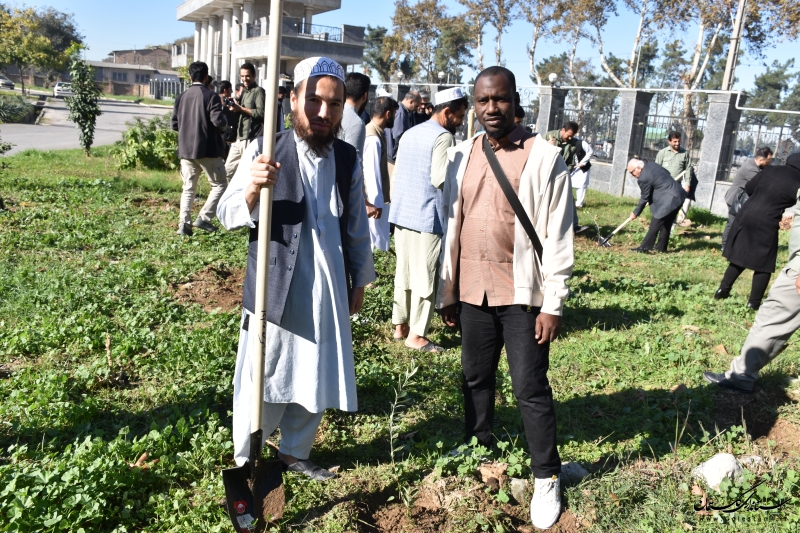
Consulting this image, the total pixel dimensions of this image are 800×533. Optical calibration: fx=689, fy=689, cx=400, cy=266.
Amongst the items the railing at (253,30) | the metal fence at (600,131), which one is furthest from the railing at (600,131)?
the railing at (253,30)

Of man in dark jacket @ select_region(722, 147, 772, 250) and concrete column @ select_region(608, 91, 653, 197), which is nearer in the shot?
man in dark jacket @ select_region(722, 147, 772, 250)

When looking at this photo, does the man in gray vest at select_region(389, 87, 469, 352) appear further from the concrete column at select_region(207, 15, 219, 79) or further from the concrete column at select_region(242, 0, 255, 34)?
the concrete column at select_region(207, 15, 219, 79)

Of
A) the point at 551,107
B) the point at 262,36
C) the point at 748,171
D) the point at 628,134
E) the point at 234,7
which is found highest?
the point at 234,7

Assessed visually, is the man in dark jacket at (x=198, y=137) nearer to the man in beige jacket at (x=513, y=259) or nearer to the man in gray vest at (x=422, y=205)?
the man in gray vest at (x=422, y=205)

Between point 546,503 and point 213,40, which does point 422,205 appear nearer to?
point 546,503

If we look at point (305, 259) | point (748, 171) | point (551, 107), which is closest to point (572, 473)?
point (305, 259)

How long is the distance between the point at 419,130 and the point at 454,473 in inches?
106

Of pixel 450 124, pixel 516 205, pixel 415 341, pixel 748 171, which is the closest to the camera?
pixel 516 205

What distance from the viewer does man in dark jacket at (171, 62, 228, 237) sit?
8.34 m

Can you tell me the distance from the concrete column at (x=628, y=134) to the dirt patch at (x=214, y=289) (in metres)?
11.9

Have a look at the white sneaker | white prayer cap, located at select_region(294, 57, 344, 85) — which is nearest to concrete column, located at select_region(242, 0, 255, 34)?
white prayer cap, located at select_region(294, 57, 344, 85)

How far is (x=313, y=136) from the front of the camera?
3023 millimetres

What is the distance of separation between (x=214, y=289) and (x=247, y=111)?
4376 mm

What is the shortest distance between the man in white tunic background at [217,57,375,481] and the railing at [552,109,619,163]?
15.3 m
